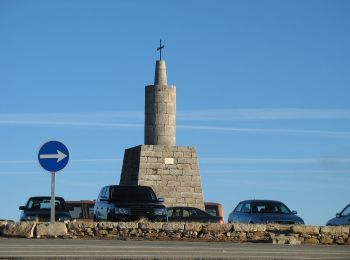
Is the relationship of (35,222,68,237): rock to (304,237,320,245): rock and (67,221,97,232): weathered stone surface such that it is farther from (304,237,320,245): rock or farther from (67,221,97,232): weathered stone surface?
(304,237,320,245): rock

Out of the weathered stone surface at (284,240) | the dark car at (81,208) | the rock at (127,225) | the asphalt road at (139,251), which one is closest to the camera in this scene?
the asphalt road at (139,251)

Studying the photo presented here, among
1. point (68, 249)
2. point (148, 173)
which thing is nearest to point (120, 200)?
point (68, 249)

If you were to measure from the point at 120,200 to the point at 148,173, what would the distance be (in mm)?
12871

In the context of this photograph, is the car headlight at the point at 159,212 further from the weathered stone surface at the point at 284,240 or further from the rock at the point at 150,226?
the weathered stone surface at the point at 284,240

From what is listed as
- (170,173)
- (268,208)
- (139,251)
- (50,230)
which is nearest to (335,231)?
(268,208)

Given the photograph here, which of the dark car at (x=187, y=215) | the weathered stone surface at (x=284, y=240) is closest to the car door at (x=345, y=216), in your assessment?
the weathered stone surface at (x=284, y=240)

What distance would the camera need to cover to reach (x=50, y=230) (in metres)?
22.4

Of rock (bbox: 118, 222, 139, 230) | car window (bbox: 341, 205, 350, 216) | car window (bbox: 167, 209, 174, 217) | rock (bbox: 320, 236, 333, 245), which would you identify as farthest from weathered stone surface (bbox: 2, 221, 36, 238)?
car window (bbox: 167, 209, 174, 217)

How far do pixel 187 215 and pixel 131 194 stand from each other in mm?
6633

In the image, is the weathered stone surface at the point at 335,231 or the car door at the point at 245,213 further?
the car door at the point at 245,213

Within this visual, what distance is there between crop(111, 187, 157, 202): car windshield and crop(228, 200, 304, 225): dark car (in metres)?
3.84

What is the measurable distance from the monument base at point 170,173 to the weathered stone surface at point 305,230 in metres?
16.1

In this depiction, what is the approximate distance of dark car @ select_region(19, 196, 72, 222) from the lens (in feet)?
103

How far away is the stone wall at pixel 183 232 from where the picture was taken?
2248cm
